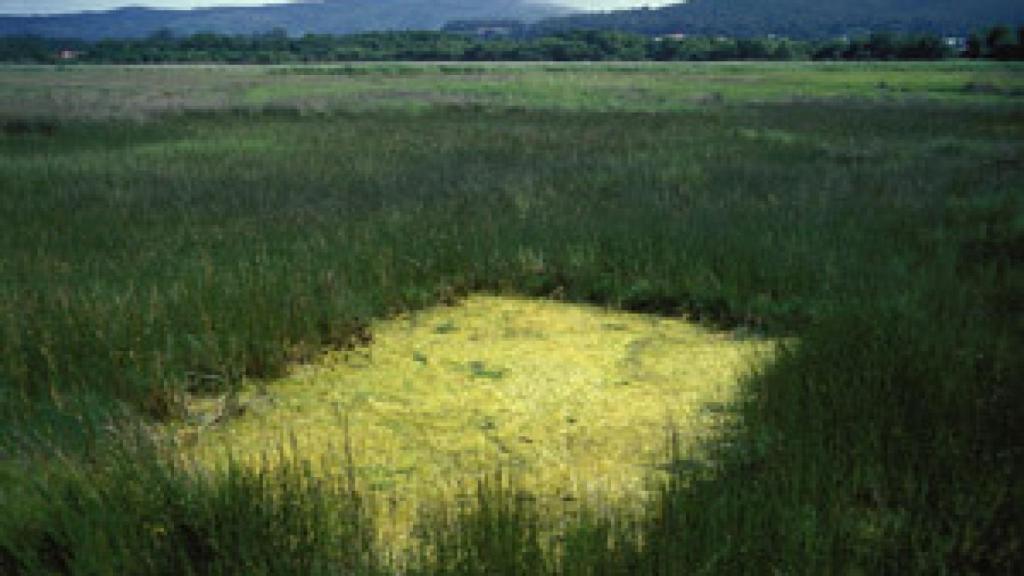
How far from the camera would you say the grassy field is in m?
2.43

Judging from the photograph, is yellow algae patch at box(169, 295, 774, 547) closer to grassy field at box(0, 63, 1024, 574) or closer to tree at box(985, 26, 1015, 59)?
grassy field at box(0, 63, 1024, 574)

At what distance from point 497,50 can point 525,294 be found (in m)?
117

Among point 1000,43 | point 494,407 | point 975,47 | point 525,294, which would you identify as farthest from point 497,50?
point 494,407

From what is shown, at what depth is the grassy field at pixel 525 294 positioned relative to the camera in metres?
2.43

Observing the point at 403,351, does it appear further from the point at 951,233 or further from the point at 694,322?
the point at 951,233

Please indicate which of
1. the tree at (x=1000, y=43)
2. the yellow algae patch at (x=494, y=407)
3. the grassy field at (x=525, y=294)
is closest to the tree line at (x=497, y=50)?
the tree at (x=1000, y=43)

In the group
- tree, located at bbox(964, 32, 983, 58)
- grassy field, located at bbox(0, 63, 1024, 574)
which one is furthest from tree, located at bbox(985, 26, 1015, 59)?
grassy field, located at bbox(0, 63, 1024, 574)

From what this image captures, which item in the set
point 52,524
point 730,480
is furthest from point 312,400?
point 730,480

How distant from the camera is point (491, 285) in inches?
270

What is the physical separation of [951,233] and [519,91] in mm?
35156

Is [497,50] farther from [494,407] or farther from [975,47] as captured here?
[494,407]

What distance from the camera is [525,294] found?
671 cm

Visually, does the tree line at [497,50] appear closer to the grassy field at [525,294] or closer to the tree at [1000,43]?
the tree at [1000,43]

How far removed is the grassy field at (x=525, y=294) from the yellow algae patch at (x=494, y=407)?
217mm
